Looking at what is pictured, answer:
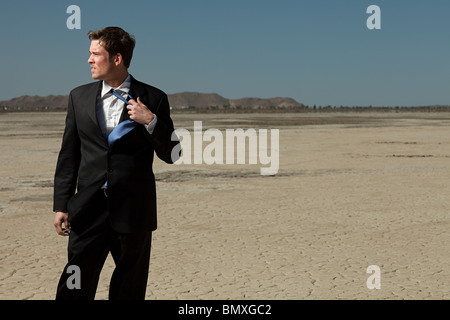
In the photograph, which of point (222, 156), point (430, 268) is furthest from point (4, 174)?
point (430, 268)

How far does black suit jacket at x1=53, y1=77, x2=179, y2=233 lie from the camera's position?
3.25 meters

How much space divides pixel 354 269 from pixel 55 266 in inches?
131

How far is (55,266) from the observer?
6.80 m

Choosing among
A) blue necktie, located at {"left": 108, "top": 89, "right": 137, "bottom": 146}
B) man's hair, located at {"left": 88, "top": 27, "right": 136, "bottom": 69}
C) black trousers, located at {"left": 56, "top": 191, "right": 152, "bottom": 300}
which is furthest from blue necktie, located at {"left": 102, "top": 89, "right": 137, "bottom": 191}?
black trousers, located at {"left": 56, "top": 191, "right": 152, "bottom": 300}

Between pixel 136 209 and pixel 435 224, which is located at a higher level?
pixel 136 209

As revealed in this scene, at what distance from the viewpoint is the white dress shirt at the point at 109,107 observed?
3.29 metres

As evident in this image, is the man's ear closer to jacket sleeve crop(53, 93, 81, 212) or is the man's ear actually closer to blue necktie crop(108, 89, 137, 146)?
blue necktie crop(108, 89, 137, 146)

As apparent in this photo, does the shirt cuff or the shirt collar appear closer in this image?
the shirt cuff

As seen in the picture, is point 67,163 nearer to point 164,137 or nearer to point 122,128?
point 122,128

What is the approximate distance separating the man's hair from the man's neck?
94 millimetres

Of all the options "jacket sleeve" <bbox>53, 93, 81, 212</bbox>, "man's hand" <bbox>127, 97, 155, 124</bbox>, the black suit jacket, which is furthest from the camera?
"jacket sleeve" <bbox>53, 93, 81, 212</bbox>

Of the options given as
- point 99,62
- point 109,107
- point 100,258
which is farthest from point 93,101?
point 100,258
